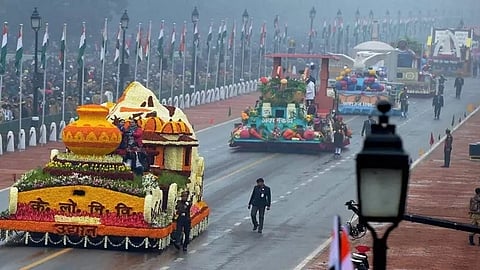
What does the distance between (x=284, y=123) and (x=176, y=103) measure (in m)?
16.1

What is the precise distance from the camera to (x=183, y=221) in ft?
85.1

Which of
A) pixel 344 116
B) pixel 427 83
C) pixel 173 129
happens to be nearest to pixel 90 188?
pixel 173 129

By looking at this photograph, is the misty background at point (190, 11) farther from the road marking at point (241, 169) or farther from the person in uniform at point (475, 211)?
the person in uniform at point (475, 211)

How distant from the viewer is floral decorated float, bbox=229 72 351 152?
45750 millimetres

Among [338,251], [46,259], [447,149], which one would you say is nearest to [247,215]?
[46,259]

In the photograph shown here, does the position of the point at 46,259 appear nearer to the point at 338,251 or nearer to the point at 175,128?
the point at 175,128

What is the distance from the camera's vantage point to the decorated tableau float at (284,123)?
1801 inches

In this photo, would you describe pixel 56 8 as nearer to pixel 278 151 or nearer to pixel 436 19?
pixel 278 151

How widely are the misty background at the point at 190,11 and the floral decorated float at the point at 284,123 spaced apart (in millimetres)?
40791

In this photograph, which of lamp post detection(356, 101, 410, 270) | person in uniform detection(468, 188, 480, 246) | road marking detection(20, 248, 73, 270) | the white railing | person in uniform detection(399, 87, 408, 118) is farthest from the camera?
person in uniform detection(399, 87, 408, 118)

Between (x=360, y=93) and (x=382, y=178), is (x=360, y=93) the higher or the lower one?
the lower one

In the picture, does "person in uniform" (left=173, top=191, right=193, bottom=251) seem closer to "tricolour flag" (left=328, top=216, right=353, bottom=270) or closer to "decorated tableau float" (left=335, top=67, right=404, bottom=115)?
"tricolour flag" (left=328, top=216, right=353, bottom=270)

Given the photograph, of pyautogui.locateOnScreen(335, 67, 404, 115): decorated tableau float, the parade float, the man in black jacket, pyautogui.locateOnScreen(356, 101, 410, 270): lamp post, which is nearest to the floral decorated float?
pyautogui.locateOnScreen(335, 67, 404, 115): decorated tableau float

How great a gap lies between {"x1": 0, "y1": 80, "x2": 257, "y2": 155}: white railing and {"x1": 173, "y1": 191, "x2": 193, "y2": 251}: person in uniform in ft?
42.1
